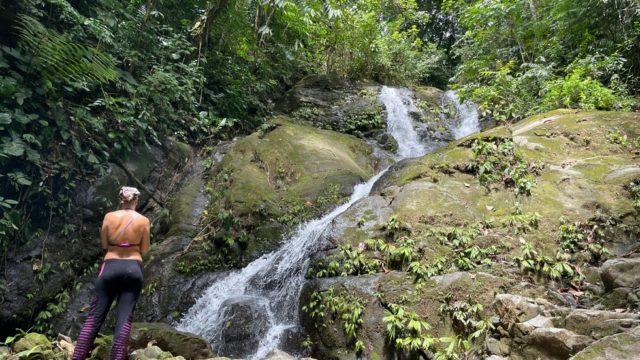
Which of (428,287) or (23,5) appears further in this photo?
Result: (23,5)

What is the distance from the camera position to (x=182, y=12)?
11.7 metres

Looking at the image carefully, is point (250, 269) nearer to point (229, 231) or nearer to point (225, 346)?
point (229, 231)

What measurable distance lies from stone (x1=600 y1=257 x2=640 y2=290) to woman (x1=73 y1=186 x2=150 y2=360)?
16.3 ft

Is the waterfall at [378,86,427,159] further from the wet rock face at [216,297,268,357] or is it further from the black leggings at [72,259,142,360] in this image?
the black leggings at [72,259,142,360]

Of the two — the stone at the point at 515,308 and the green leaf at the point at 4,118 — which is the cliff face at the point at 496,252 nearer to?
the stone at the point at 515,308

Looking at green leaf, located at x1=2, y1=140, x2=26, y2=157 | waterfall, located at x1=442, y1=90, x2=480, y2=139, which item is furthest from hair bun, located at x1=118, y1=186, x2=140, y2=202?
waterfall, located at x1=442, y1=90, x2=480, y2=139

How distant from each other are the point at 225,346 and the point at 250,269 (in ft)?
5.49

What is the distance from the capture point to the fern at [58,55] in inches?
241

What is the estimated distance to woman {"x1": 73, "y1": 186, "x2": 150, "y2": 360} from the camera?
12.2 feet

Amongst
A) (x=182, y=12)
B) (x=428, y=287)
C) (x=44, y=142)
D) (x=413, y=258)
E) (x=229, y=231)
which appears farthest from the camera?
(x=182, y=12)

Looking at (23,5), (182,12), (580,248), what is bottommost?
(580,248)

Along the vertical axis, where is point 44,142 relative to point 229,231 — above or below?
above

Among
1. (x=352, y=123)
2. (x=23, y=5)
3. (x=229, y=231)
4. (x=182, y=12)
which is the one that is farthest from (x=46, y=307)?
(x=352, y=123)

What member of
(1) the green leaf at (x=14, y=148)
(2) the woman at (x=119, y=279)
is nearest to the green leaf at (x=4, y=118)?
(1) the green leaf at (x=14, y=148)
